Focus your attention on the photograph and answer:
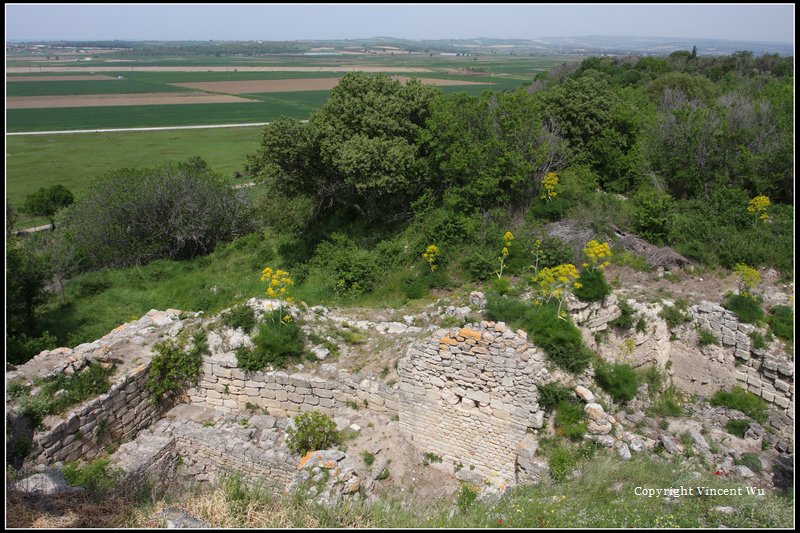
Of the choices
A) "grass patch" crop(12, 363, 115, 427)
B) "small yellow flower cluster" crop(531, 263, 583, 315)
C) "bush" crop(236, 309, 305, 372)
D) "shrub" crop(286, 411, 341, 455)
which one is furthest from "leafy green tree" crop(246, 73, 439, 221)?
"grass patch" crop(12, 363, 115, 427)

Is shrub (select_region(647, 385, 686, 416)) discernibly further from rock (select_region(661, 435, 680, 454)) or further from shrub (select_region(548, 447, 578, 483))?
shrub (select_region(548, 447, 578, 483))

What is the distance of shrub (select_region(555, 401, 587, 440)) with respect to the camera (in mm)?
8883

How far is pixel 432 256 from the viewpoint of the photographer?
14984mm

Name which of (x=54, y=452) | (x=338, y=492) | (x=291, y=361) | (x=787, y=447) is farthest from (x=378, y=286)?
(x=787, y=447)

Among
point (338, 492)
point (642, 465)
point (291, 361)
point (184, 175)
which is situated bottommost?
point (338, 492)

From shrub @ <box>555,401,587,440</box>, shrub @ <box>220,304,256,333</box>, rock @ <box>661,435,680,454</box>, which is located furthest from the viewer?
shrub @ <box>220,304,256,333</box>

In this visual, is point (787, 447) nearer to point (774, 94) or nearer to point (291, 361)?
point (291, 361)

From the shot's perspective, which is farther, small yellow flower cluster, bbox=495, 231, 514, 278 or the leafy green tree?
the leafy green tree

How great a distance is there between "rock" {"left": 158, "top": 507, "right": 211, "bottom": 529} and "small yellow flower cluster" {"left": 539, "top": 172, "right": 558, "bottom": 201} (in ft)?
44.7

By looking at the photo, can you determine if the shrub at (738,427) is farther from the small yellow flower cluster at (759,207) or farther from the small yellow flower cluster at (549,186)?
the small yellow flower cluster at (549,186)

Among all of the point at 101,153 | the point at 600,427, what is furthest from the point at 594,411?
the point at 101,153

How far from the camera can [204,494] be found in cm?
705

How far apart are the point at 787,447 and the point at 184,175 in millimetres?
21451

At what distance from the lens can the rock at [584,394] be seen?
9.35 meters
